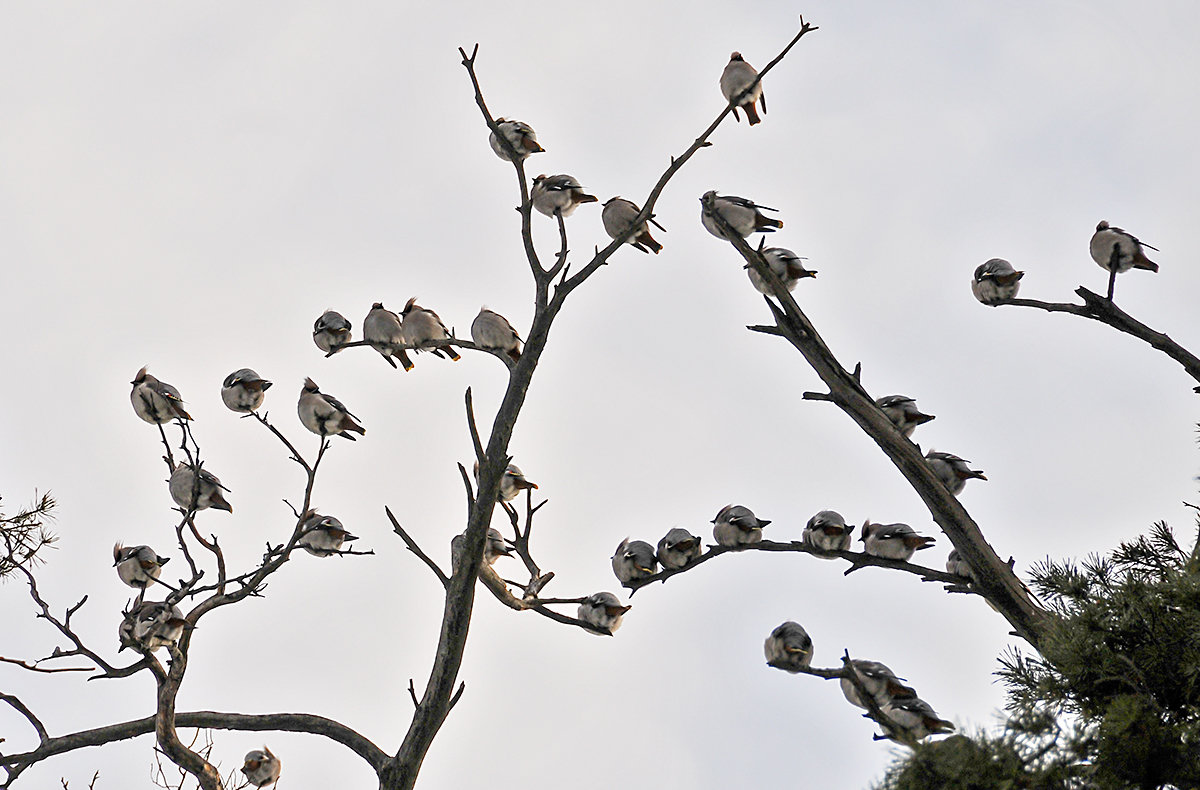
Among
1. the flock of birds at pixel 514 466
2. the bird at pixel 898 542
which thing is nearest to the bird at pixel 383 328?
the flock of birds at pixel 514 466

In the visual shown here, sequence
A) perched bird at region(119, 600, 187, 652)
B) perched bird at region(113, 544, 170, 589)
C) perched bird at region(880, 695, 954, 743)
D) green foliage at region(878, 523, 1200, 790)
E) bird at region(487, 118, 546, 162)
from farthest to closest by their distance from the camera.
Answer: perched bird at region(113, 544, 170, 589)
bird at region(487, 118, 546, 162)
perched bird at region(119, 600, 187, 652)
perched bird at region(880, 695, 954, 743)
green foliage at region(878, 523, 1200, 790)

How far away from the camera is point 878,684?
3.81 metres

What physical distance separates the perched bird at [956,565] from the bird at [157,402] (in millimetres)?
3412

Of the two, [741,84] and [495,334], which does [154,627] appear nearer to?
[495,334]

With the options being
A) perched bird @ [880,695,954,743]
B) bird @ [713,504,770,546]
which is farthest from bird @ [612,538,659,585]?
perched bird @ [880,695,954,743]

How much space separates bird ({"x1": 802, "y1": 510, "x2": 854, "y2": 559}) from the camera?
4344 millimetres

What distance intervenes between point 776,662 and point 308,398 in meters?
2.61

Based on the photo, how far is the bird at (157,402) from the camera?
4.84 meters

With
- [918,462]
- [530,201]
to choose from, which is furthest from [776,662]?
[530,201]

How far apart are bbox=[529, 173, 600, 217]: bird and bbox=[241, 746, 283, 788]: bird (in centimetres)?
290

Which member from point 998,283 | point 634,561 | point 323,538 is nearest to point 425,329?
point 323,538

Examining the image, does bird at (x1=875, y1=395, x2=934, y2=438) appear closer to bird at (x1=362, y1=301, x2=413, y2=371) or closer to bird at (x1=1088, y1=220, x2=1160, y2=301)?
bird at (x1=1088, y1=220, x2=1160, y2=301)

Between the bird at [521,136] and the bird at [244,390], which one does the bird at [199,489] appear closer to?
the bird at [244,390]

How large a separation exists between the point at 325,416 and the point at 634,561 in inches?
63.4
